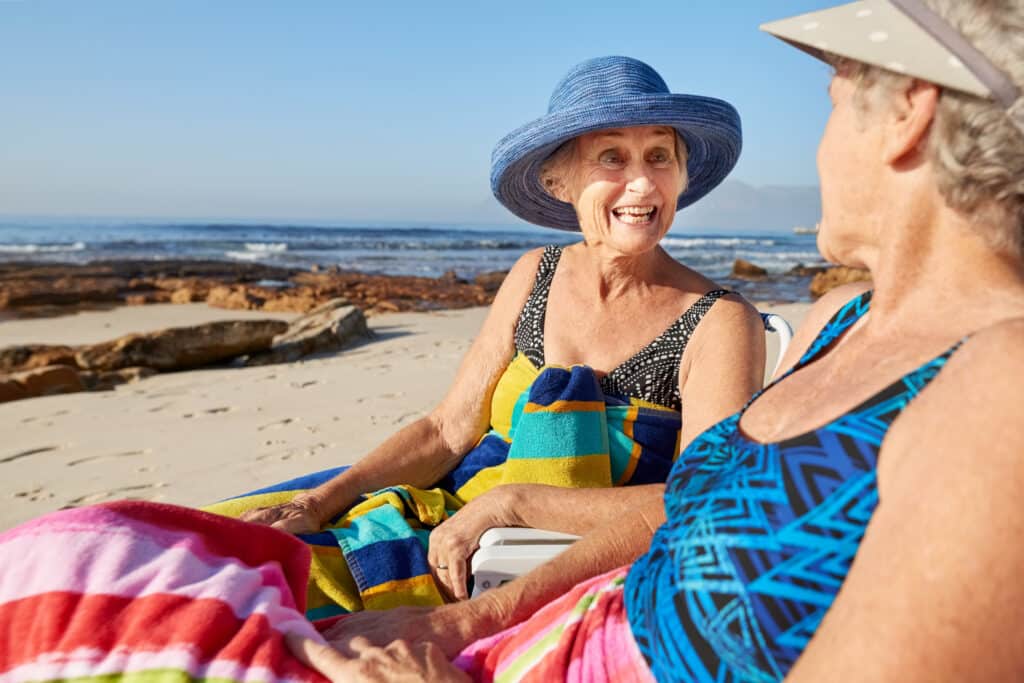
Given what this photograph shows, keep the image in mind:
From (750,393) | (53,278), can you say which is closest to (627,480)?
(750,393)

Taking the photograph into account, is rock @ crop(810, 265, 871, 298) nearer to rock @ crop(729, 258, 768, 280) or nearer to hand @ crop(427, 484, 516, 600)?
rock @ crop(729, 258, 768, 280)

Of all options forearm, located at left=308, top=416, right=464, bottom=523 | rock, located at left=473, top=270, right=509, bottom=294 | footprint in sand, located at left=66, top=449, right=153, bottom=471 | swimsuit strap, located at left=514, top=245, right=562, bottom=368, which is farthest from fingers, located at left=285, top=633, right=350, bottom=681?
rock, located at left=473, top=270, right=509, bottom=294

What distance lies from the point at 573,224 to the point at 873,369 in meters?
2.05

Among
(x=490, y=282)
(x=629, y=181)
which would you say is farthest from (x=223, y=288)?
(x=629, y=181)

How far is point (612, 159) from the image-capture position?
8.85ft

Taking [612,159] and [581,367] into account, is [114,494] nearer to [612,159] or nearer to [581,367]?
[581,367]

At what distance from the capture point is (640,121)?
2.53m

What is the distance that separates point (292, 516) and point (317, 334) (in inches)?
261

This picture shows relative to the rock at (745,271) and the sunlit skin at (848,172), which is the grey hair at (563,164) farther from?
the rock at (745,271)

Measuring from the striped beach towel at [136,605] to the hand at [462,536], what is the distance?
0.55 metres

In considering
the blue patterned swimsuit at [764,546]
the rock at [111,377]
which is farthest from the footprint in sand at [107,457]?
the blue patterned swimsuit at [764,546]

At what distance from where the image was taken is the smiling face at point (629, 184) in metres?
2.66

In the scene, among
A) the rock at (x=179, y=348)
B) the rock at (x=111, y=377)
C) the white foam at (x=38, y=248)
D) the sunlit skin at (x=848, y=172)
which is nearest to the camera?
the sunlit skin at (x=848, y=172)

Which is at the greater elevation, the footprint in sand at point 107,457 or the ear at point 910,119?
the ear at point 910,119
